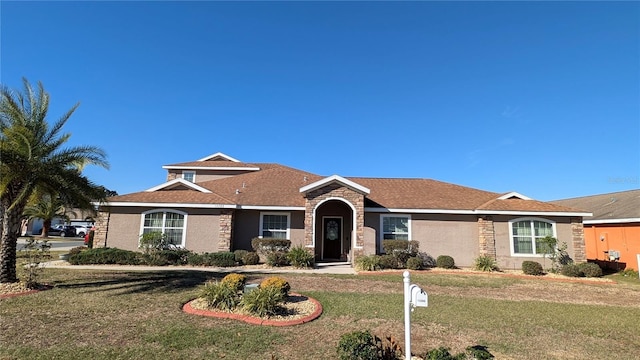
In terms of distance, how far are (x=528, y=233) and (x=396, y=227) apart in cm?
647

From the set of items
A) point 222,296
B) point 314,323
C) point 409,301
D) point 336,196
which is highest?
point 336,196

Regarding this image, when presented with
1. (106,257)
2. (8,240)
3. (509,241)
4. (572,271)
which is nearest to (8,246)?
(8,240)

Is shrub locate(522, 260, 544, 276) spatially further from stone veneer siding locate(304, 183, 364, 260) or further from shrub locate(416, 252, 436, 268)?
stone veneer siding locate(304, 183, 364, 260)

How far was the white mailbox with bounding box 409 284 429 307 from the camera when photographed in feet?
15.6

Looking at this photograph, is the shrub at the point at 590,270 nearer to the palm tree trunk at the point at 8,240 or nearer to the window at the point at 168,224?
the window at the point at 168,224

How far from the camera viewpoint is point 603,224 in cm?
1905

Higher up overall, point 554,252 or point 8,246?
point 8,246

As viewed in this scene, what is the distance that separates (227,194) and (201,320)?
12.0 meters

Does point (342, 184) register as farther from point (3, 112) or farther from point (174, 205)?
point (3, 112)

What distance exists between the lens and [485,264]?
15.5 m

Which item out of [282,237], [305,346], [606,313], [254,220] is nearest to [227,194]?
[254,220]

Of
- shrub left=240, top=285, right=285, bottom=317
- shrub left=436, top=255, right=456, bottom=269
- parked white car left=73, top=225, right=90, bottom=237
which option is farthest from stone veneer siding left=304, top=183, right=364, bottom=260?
parked white car left=73, top=225, right=90, bottom=237

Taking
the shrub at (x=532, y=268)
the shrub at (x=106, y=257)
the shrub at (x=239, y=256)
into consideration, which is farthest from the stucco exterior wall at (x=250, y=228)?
the shrub at (x=532, y=268)

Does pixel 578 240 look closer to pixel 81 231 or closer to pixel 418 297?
pixel 418 297
